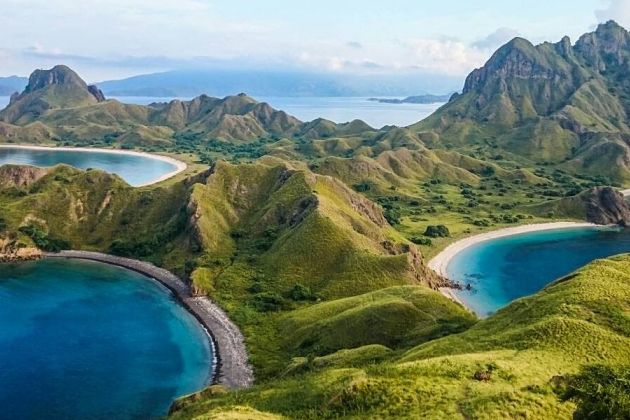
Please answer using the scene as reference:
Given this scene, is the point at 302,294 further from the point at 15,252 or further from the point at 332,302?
the point at 15,252

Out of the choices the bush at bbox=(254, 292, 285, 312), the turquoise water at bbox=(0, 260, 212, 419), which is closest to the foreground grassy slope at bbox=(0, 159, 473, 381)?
the bush at bbox=(254, 292, 285, 312)

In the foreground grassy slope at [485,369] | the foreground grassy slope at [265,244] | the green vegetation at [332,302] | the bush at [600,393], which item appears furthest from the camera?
the foreground grassy slope at [265,244]

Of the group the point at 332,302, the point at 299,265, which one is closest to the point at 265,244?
the point at 299,265

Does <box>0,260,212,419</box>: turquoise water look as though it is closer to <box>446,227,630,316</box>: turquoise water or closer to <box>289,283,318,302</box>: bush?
<box>289,283,318,302</box>: bush

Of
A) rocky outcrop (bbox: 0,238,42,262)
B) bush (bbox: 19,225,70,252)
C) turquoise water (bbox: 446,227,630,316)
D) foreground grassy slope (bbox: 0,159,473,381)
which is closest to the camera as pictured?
foreground grassy slope (bbox: 0,159,473,381)

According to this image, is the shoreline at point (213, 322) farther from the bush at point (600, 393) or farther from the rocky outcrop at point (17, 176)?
the bush at point (600, 393)

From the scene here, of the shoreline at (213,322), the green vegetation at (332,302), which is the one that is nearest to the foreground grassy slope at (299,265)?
the green vegetation at (332,302)
